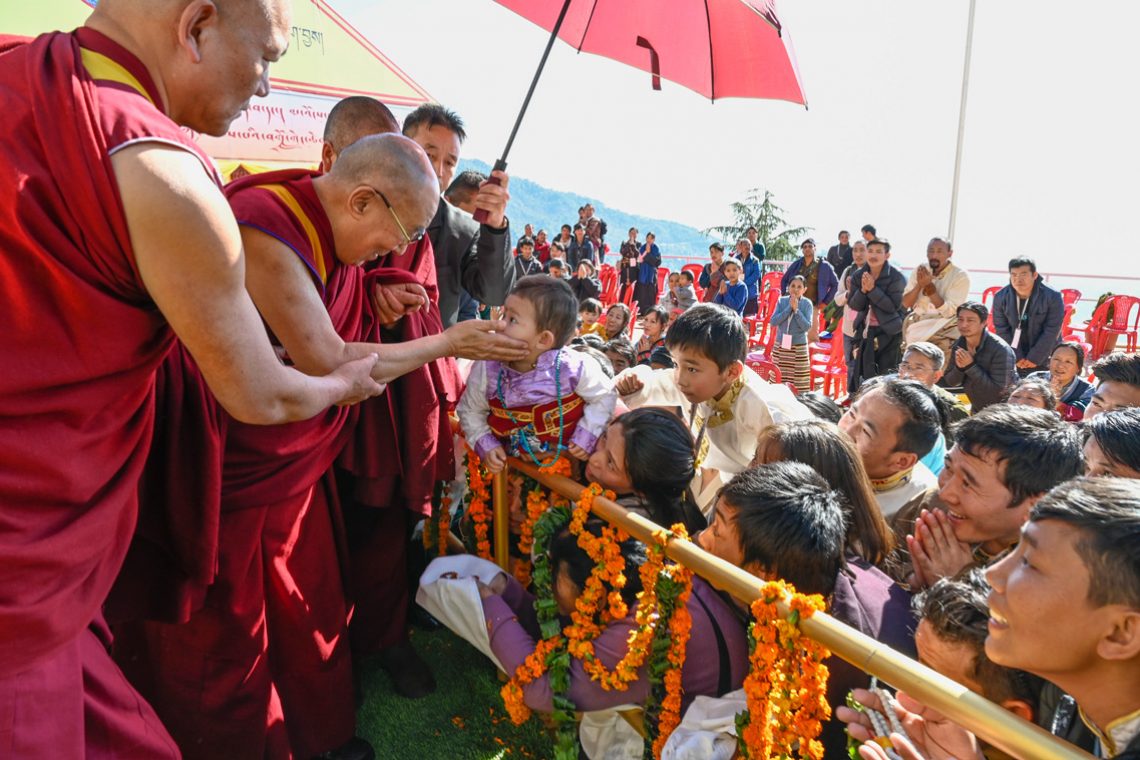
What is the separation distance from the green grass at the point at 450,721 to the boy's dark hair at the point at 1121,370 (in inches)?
129

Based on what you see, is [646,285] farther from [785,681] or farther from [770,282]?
[785,681]

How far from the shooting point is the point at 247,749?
2.06 metres

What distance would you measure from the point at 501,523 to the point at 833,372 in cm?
747

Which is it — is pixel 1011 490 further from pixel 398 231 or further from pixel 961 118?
pixel 961 118

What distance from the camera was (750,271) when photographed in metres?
11.7

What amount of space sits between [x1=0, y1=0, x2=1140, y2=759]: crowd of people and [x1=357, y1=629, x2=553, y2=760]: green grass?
0.10 m

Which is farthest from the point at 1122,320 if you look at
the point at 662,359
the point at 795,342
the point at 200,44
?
the point at 200,44

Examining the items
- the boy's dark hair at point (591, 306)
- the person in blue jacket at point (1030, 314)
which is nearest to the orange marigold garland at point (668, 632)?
the boy's dark hair at point (591, 306)

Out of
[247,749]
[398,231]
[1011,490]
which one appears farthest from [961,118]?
[247,749]

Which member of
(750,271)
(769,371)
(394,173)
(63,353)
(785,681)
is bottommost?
(769,371)

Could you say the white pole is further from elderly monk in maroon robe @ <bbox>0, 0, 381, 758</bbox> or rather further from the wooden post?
elderly monk in maroon robe @ <bbox>0, 0, 381, 758</bbox>

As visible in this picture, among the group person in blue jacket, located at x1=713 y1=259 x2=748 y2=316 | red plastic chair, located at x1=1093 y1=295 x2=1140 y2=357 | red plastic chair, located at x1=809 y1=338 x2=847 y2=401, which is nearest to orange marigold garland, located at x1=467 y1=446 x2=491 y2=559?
red plastic chair, located at x1=809 y1=338 x2=847 y2=401

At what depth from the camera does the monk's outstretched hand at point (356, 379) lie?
5.79 feet

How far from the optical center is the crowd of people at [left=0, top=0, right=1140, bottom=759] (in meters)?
1.18
